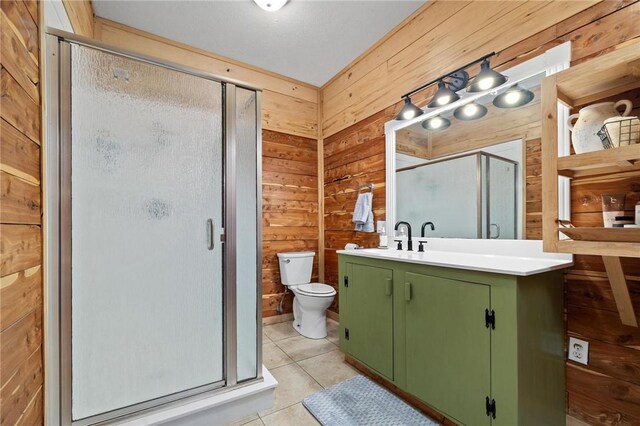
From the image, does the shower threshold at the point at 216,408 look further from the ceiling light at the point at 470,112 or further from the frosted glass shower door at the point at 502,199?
the ceiling light at the point at 470,112

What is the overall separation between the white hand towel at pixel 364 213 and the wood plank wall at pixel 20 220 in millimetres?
2091

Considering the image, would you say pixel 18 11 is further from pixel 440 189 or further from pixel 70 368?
pixel 440 189

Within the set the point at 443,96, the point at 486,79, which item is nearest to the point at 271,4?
the point at 443,96

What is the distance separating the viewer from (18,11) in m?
0.88

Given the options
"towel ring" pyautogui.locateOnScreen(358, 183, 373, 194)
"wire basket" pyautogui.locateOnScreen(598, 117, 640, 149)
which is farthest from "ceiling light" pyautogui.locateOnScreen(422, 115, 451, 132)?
"wire basket" pyautogui.locateOnScreen(598, 117, 640, 149)

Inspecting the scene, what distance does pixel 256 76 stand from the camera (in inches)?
117

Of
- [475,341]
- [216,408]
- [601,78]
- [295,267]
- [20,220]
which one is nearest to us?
[20,220]

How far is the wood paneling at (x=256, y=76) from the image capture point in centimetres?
238

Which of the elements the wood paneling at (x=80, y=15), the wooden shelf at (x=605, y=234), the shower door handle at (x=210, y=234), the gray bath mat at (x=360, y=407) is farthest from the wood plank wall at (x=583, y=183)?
the wood paneling at (x=80, y=15)

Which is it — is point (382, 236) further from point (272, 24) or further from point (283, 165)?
point (272, 24)

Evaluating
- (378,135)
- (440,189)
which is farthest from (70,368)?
(378,135)

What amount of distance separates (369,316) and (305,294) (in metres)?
0.82

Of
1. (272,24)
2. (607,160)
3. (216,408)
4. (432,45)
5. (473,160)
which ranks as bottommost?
(216,408)

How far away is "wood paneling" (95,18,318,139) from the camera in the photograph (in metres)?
2.38
